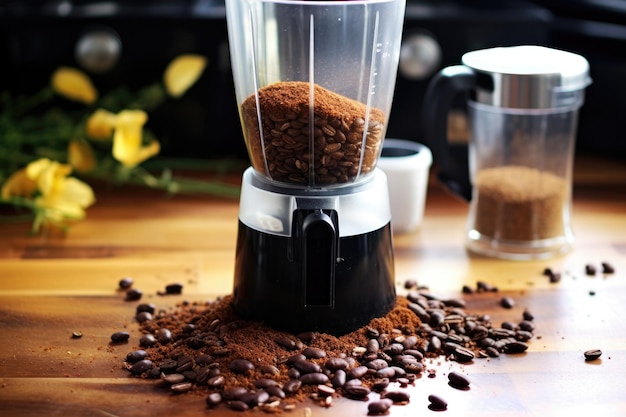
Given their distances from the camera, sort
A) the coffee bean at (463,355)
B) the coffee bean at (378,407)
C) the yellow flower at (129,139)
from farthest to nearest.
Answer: the yellow flower at (129,139), the coffee bean at (463,355), the coffee bean at (378,407)

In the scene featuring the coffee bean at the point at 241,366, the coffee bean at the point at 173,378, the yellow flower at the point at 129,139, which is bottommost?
the coffee bean at the point at 173,378

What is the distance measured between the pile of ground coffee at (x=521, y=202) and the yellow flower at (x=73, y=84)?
0.63 metres

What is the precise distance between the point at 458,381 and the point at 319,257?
0.18 m

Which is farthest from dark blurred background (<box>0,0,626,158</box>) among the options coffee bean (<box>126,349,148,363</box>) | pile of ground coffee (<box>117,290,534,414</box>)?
coffee bean (<box>126,349,148,363</box>)

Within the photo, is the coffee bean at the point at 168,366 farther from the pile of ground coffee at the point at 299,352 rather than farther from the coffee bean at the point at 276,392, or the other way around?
the coffee bean at the point at 276,392

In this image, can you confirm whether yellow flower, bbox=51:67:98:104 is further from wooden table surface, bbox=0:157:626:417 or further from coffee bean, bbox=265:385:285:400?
coffee bean, bbox=265:385:285:400

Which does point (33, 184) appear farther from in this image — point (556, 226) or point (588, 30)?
point (588, 30)

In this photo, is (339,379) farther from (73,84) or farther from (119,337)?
(73,84)

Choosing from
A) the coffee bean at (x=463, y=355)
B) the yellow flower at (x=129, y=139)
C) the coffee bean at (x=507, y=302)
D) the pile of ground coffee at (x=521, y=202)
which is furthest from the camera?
the yellow flower at (x=129, y=139)

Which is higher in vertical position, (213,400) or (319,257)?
(319,257)

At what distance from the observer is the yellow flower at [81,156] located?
137 centimetres

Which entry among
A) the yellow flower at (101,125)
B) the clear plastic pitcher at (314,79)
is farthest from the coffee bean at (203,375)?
the yellow flower at (101,125)

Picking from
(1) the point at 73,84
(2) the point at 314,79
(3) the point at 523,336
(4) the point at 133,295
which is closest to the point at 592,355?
(3) the point at 523,336

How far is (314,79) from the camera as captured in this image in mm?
930
